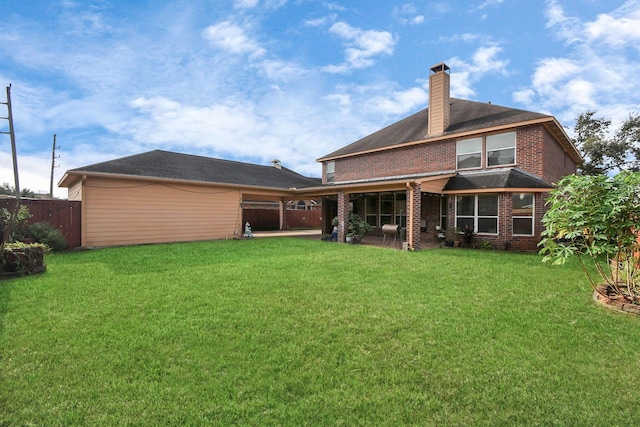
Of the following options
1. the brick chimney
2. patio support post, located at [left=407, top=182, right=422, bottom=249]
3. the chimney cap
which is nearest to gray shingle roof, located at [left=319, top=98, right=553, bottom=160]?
the brick chimney

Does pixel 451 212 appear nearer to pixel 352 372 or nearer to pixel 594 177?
pixel 594 177

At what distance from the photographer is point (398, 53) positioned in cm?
1268

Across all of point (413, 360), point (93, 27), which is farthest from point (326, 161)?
point (413, 360)

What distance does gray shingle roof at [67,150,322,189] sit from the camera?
39.3 ft

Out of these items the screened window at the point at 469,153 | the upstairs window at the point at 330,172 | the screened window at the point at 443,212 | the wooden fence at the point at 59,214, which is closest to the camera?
the wooden fence at the point at 59,214

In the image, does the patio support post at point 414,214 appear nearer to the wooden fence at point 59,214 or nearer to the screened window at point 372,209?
the screened window at point 372,209

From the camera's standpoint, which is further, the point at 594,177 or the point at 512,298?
the point at 512,298

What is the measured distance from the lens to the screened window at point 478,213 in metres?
11.8

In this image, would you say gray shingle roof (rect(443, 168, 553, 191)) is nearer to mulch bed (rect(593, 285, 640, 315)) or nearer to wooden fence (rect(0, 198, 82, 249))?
mulch bed (rect(593, 285, 640, 315))

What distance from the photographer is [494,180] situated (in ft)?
38.2

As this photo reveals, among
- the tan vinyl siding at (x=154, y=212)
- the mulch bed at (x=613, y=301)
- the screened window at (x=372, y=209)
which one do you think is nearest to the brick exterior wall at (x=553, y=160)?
the screened window at (x=372, y=209)

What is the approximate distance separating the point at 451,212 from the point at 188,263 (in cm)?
1070

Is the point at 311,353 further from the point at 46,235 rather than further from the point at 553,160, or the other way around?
the point at 553,160

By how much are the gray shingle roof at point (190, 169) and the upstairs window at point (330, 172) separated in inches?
104
